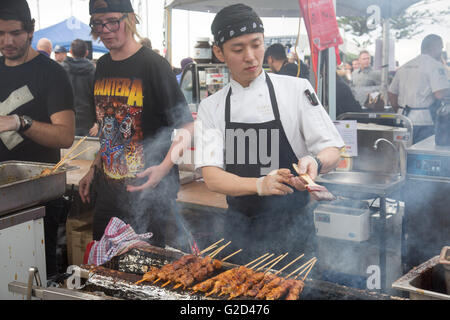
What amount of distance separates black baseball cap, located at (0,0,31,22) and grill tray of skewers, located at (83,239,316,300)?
5.65 feet

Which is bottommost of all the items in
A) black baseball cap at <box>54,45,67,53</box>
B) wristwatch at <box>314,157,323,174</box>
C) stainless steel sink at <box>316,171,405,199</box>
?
stainless steel sink at <box>316,171,405,199</box>

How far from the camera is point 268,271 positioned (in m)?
2.29

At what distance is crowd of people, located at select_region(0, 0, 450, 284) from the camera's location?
8.38ft

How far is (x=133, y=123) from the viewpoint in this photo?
2904mm

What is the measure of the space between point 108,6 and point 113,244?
56.9 inches

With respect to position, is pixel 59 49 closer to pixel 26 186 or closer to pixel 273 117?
pixel 26 186

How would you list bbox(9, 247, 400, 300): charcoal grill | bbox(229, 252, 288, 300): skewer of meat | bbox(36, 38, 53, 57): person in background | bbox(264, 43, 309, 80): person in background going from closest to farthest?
bbox(9, 247, 400, 300): charcoal grill < bbox(229, 252, 288, 300): skewer of meat < bbox(264, 43, 309, 80): person in background < bbox(36, 38, 53, 57): person in background

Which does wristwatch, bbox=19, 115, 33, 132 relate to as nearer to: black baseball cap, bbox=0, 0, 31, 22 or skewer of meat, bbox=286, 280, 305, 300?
black baseball cap, bbox=0, 0, 31, 22

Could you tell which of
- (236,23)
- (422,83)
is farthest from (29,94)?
(422,83)

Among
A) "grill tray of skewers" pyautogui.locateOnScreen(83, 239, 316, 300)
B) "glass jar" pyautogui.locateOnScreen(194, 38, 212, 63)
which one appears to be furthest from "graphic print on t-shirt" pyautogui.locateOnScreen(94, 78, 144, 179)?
"glass jar" pyautogui.locateOnScreen(194, 38, 212, 63)

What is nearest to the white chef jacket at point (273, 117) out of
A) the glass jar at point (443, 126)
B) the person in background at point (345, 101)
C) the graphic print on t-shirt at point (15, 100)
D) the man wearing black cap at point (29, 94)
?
the man wearing black cap at point (29, 94)

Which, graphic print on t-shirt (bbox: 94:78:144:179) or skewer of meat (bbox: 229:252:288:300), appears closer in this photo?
skewer of meat (bbox: 229:252:288:300)

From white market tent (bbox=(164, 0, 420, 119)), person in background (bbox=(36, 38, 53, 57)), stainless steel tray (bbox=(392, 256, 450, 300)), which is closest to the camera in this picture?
stainless steel tray (bbox=(392, 256, 450, 300))
